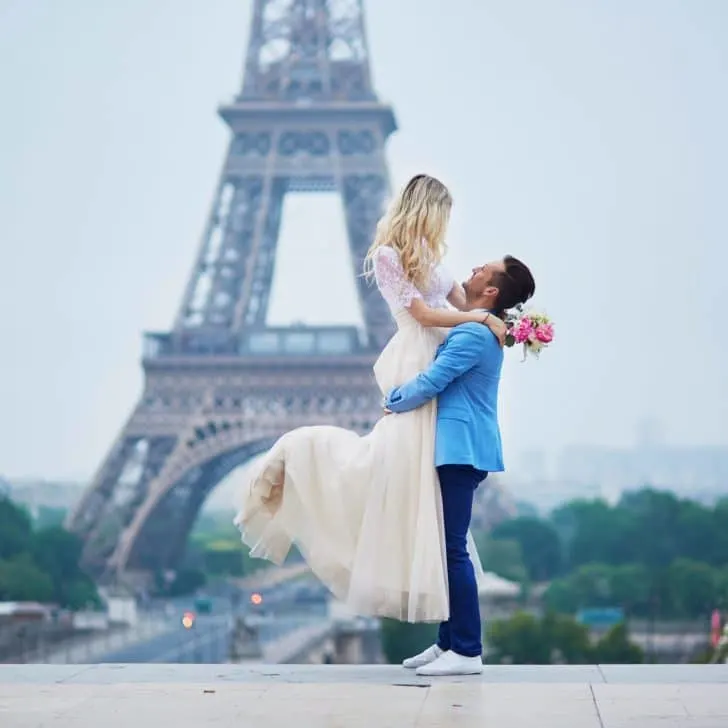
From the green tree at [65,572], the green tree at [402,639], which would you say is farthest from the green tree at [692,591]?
the green tree at [65,572]

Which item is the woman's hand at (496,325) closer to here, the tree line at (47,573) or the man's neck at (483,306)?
the man's neck at (483,306)

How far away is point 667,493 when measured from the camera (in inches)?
2025

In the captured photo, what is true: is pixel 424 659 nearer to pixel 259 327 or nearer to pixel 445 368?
pixel 445 368

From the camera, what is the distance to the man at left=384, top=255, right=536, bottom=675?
603 centimetres

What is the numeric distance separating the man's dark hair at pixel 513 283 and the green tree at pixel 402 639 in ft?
82.6

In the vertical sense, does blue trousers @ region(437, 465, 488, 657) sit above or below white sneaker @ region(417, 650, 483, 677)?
above

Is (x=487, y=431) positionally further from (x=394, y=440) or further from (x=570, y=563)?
(x=570, y=563)

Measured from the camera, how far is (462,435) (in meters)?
A: 6.04

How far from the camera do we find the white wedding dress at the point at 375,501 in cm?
598
